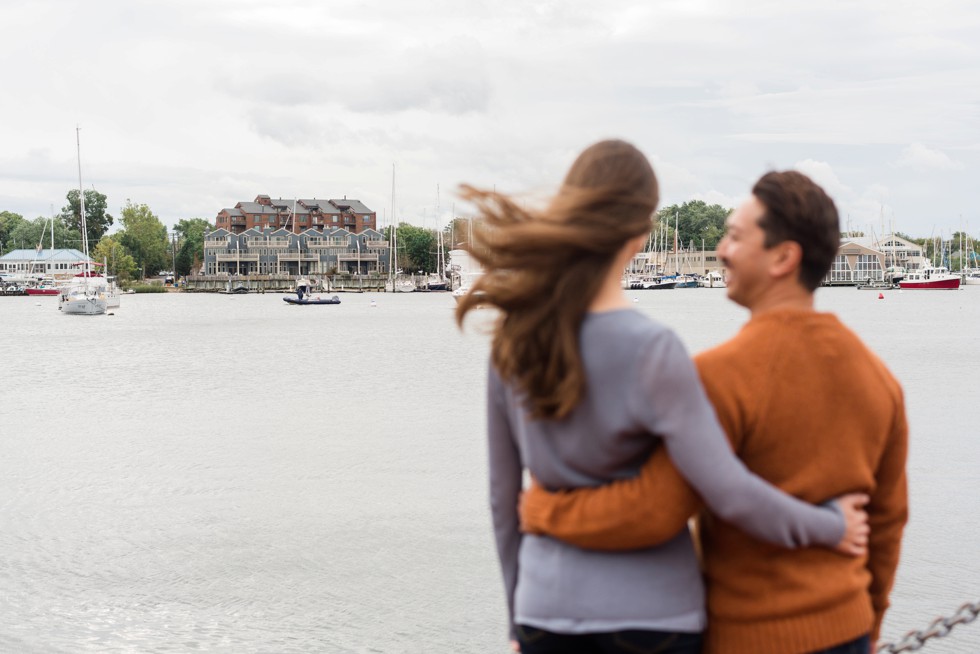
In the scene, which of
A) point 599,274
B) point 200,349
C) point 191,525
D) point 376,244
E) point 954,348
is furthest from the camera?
point 376,244

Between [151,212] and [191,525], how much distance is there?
181884 millimetres

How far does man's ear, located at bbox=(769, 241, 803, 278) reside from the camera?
2334 millimetres

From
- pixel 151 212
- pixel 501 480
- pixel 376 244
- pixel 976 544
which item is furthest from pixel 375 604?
pixel 151 212

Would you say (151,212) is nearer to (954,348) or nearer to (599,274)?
(954,348)

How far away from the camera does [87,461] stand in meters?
19.4

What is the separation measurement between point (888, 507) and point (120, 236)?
186462 mm

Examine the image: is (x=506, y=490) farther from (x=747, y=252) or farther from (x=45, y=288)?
(x=45, y=288)

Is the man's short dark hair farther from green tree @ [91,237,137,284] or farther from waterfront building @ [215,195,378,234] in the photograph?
waterfront building @ [215,195,378,234]

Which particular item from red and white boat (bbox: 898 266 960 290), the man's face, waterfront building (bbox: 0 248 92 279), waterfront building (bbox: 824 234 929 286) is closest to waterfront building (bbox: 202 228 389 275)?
waterfront building (bbox: 0 248 92 279)

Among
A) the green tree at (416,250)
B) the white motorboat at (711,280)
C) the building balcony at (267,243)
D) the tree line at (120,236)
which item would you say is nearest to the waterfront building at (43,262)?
the tree line at (120,236)

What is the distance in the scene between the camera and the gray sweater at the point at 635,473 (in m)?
2.13

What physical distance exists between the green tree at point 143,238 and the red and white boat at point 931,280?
378ft

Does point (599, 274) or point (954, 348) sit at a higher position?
point (599, 274)

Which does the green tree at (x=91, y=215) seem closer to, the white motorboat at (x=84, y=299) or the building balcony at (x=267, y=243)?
the building balcony at (x=267, y=243)
